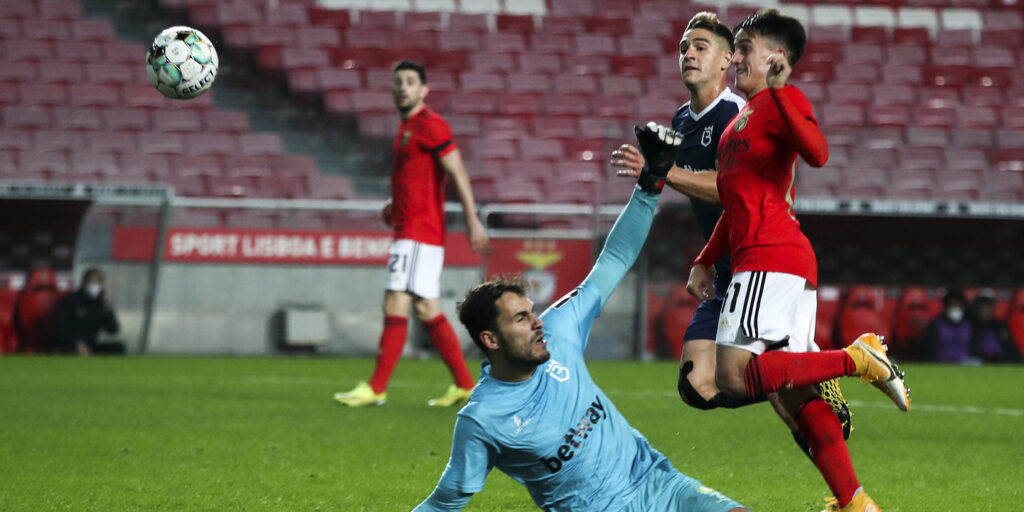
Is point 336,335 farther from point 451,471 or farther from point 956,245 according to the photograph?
point 451,471

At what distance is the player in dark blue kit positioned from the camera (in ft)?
16.5

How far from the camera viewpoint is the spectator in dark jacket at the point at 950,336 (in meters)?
14.5

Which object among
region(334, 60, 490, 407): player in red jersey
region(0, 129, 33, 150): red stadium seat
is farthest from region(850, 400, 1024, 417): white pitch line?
region(0, 129, 33, 150): red stadium seat

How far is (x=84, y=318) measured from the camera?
1403 centimetres

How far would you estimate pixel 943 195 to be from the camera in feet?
51.2

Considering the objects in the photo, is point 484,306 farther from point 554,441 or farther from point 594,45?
point 594,45

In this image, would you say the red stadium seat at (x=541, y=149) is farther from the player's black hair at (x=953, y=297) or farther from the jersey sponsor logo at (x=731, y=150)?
the jersey sponsor logo at (x=731, y=150)

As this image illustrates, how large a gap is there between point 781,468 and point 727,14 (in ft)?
50.9

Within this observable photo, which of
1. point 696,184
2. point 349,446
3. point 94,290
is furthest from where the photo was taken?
point 94,290

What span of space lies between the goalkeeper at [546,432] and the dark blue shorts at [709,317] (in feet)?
4.29

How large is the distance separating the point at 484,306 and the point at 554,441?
0.44 m

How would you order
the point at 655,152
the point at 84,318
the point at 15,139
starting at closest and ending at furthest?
1. the point at 655,152
2. the point at 84,318
3. the point at 15,139

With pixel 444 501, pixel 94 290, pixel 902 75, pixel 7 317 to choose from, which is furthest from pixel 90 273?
pixel 902 75

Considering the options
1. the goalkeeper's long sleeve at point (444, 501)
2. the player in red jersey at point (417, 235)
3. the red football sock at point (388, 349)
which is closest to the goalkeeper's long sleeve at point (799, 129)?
the goalkeeper's long sleeve at point (444, 501)
